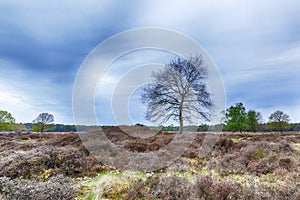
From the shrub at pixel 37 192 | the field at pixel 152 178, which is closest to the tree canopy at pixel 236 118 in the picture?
the field at pixel 152 178

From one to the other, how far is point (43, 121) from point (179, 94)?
1685 inches

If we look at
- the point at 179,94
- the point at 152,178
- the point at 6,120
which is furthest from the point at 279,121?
the point at 6,120

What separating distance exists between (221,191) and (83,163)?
4635 mm

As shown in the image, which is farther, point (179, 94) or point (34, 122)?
point (34, 122)

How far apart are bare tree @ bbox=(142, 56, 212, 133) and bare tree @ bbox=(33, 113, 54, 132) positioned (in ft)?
131

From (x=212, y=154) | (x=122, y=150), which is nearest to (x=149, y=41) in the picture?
(x=122, y=150)

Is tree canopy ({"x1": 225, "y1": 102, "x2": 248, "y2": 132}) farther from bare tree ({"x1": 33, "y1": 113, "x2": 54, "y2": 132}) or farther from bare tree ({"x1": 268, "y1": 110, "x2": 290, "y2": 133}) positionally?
bare tree ({"x1": 33, "y1": 113, "x2": 54, "y2": 132})

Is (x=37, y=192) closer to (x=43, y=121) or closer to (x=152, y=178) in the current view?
(x=152, y=178)

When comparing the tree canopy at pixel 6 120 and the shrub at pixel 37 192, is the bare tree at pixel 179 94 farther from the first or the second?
the tree canopy at pixel 6 120

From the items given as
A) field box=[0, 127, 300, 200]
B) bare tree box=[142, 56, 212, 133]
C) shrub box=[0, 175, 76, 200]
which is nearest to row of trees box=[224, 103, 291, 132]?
bare tree box=[142, 56, 212, 133]

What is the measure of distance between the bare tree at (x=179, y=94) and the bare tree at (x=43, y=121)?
3981cm

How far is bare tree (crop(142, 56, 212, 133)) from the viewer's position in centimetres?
2022

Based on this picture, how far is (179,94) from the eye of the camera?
20.5 metres

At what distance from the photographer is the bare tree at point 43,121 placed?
169 ft
